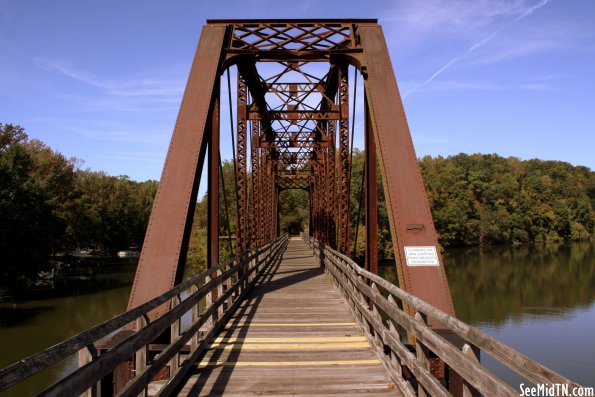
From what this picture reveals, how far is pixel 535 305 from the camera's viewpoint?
1255 inches

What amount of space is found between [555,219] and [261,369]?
10028 centimetres

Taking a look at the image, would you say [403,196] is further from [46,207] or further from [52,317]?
[46,207]

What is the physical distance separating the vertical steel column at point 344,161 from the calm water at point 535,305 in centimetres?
1053

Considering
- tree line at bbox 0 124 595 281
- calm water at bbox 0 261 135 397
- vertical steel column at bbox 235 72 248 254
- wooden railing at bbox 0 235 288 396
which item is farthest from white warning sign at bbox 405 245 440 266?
calm water at bbox 0 261 135 397

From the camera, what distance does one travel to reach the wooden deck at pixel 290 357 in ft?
15.2

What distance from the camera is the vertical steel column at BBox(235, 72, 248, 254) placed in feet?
43.0

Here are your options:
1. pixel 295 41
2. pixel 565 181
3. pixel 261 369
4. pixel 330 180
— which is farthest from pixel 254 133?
pixel 565 181

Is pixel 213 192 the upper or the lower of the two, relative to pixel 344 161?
lower

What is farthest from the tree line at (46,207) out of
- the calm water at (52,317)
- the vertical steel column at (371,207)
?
the vertical steel column at (371,207)

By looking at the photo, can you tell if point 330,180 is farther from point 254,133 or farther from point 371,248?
point 371,248

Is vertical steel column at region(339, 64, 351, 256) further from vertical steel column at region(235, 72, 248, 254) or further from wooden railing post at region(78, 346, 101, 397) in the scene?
wooden railing post at region(78, 346, 101, 397)

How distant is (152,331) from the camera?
13.5 ft

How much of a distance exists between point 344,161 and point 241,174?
352cm

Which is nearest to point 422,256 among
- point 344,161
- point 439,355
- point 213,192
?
point 439,355
